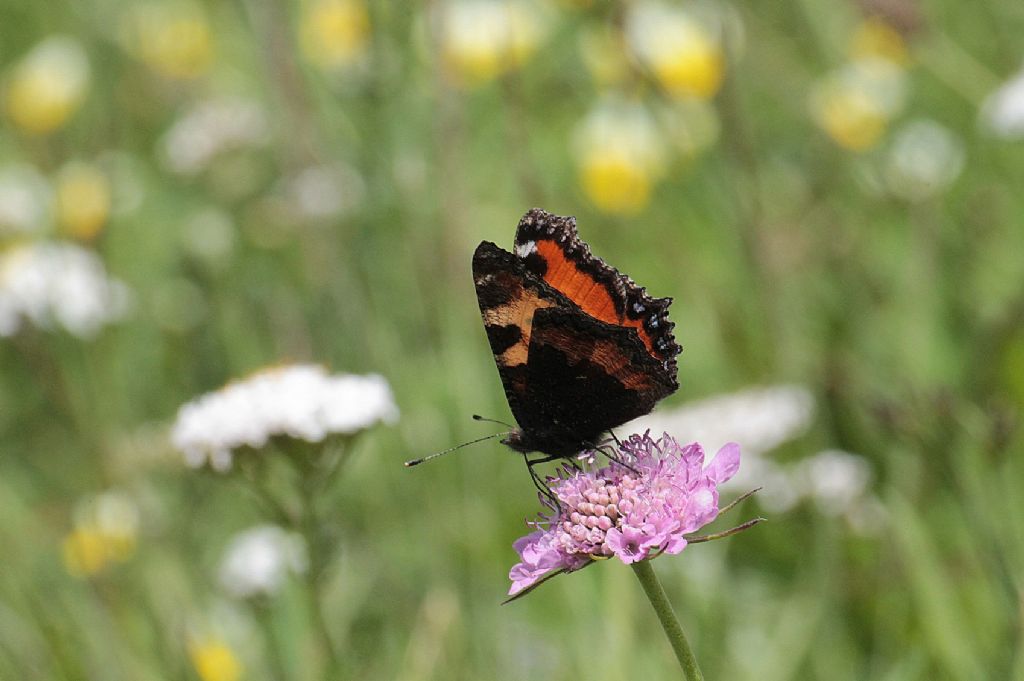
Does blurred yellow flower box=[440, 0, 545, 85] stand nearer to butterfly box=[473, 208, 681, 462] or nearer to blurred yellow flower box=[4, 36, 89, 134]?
blurred yellow flower box=[4, 36, 89, 134]

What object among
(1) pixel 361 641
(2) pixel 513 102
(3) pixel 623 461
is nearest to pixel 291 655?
(1) pixel 361 641

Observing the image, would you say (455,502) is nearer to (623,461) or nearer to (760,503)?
(760,503)

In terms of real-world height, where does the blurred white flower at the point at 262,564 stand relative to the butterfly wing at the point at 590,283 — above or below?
above

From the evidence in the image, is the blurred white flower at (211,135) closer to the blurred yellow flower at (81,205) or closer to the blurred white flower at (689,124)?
the blurred yellow flower at (81,205)

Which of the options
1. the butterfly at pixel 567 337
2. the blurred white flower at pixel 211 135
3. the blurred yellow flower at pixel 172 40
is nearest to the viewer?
the butterfly at pixel 567 337

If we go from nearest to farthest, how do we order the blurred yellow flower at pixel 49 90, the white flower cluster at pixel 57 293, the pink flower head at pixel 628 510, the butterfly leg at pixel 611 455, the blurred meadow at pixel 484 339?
the pink flower head at pixel 628 510, the butterfly leg at pixel 611 455, the blurred meadow at pixel 484 339, the white flower cluster at pixel 57 293, the blurred yellow flower at pixel 49 90

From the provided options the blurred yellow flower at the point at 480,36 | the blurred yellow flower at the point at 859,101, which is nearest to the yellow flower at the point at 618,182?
the blurred yellow flower at the point at 480,36

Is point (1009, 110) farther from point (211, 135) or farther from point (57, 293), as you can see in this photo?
point (211, 135)

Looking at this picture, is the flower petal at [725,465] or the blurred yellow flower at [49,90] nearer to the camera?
the flower petal at [725,465]
